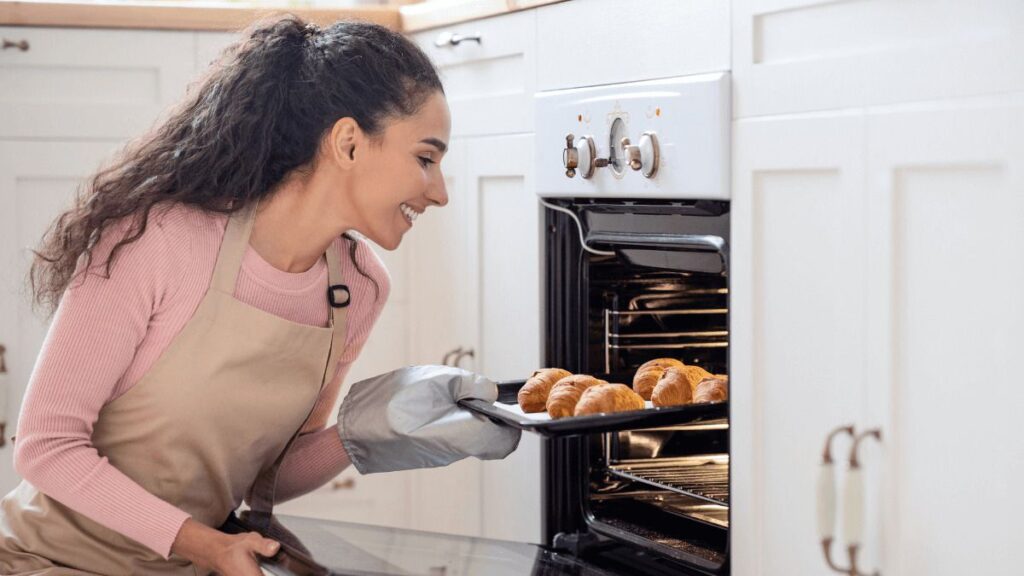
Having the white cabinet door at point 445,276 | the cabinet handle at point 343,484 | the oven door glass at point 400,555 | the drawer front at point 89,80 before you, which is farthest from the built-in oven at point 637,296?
the drawer front at point 89,80

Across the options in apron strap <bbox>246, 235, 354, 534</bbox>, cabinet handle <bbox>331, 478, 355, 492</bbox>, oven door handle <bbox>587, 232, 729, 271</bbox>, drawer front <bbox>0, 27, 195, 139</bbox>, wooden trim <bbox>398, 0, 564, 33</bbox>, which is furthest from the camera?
cabinet handle <bbox>331, 478, 355, 492</bbox>

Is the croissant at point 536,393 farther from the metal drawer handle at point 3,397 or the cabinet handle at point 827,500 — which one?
the metal drawer handle at point 3,397

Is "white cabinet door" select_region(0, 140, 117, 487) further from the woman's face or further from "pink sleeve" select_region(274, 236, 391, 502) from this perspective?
the woman's face

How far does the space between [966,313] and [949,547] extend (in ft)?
0.73

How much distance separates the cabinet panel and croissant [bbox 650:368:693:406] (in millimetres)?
309

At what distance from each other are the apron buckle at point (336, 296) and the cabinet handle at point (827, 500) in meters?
Result: 0.63

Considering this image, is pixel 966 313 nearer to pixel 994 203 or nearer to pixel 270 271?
pixel 994 203

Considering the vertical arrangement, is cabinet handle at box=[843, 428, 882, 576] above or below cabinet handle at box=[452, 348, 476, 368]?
below

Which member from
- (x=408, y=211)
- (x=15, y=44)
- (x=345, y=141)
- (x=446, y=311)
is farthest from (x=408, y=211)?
(x=15, y=44)

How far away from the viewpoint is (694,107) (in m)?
1.44

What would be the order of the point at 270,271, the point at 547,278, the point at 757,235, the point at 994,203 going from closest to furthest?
1. the point at 994,203
2. the point at 757,235
3. the point at 270,271
4. the point at 547,278

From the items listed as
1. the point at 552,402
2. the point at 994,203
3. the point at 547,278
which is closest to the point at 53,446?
the point at 552,402

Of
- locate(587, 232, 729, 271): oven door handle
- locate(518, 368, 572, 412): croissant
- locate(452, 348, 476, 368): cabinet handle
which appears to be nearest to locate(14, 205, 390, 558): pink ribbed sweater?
locate(518, 368, 572, 412): croissant

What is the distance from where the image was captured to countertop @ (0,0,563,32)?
207 cm
